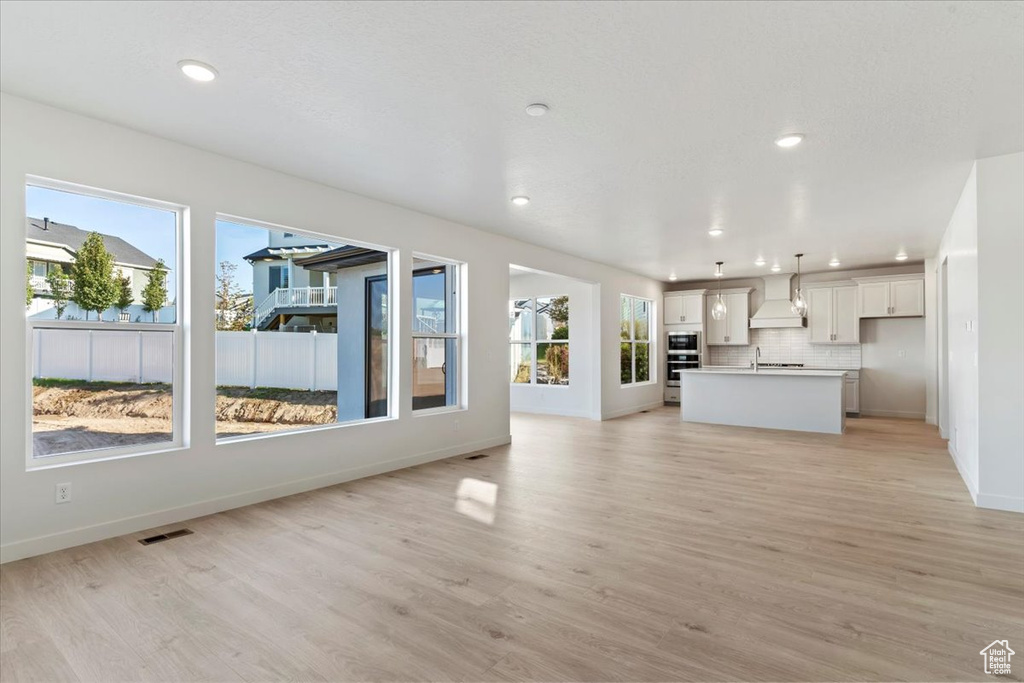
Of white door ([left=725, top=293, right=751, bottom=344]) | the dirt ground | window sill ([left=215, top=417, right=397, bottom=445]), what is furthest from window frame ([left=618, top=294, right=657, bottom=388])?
the dirt ground

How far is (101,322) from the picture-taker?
3492 millimetres

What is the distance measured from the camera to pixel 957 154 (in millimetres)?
3906

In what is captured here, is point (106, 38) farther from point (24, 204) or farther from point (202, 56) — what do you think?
point (24, 204)

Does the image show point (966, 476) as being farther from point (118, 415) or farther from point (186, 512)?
point (118, 415)

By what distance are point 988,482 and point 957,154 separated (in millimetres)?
2537

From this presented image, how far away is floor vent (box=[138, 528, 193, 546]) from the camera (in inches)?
130

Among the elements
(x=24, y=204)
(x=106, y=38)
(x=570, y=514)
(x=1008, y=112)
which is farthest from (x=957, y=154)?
(x=24, y=204)

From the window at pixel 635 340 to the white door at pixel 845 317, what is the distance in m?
3.38

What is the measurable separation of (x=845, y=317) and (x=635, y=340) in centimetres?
381

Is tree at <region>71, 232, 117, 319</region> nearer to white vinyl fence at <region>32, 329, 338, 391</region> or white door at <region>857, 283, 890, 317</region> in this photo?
white vinyl fence at <region>32, 329, 338, 391</region>

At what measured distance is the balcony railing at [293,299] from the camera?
4394 mm

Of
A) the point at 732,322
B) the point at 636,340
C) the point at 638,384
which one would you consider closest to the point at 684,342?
the point at 732,322

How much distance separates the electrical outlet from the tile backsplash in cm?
1062

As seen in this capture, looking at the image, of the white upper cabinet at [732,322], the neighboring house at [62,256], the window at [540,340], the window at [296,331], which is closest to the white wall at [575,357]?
the window at [540,340]
